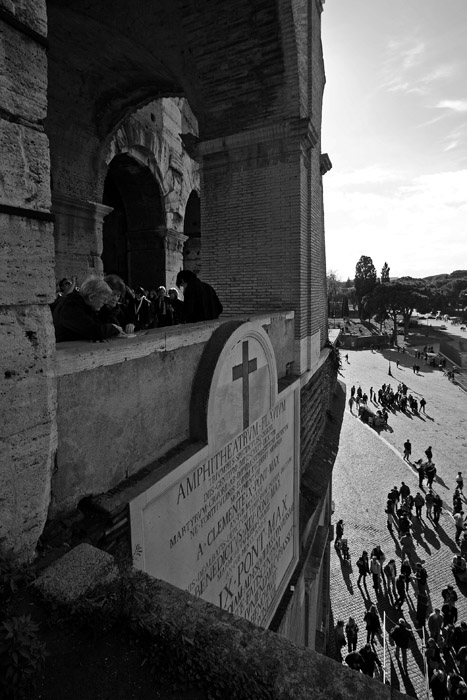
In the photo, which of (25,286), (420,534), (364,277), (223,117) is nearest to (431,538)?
(420,534)

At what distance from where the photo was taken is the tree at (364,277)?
57500mm

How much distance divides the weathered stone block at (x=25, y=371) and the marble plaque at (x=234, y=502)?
3.01ft

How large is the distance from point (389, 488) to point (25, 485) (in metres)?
16.5

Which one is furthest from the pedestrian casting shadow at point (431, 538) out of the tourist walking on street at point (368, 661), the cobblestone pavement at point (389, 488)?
the tourist walking on street at point (368, 661)

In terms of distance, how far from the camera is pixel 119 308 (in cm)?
397

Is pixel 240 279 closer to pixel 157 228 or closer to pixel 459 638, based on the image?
pixel 157 228

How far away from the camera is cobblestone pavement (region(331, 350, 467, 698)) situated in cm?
1064

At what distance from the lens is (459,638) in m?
8.87

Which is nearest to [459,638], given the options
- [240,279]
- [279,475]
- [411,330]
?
[279,475]

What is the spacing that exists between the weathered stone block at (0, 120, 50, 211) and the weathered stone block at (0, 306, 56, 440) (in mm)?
537

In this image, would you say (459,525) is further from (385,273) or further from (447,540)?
(385,273)

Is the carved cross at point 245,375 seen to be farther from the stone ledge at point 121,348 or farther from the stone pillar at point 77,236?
the stone pillar at point 77,236

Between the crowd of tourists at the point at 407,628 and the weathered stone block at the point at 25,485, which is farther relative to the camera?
the crowd of tourists at the point at 407,628

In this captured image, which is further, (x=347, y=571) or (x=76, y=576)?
(x=347, y=571)
